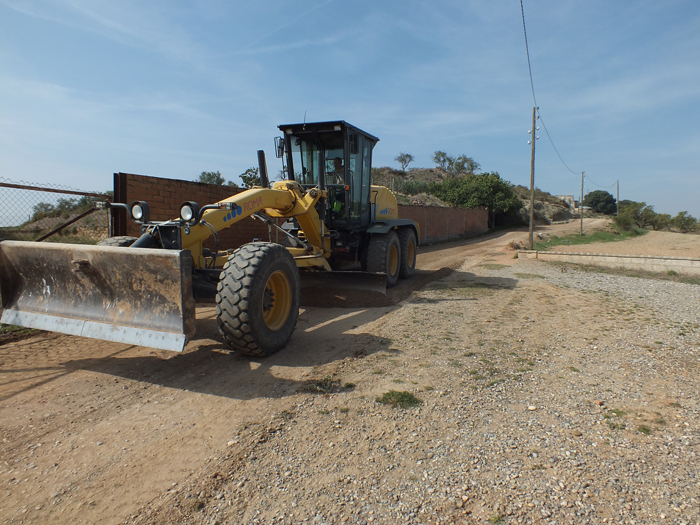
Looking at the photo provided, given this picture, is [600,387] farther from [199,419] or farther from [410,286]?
[410,286]


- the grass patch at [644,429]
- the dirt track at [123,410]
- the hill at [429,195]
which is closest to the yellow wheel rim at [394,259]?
the dirt track at [123,410]

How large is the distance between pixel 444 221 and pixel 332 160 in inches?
712

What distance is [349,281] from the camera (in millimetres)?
7629

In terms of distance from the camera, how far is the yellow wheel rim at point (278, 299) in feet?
15.6

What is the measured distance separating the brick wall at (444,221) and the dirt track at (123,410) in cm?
1548

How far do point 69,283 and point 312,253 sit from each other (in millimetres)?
3718

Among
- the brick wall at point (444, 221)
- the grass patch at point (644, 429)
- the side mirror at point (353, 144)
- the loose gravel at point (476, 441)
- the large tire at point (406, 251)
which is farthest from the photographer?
the brick wall at point (444, 221)

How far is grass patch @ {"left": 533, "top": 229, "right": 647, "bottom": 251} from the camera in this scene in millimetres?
22062

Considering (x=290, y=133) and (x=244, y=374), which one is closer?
(x=244, y=374)

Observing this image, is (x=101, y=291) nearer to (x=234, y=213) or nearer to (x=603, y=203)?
(x=234, y=213)

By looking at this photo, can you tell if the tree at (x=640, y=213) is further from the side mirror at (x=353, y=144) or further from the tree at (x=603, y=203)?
the tree at (x=603, y=203)

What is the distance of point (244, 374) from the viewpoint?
13.4ft

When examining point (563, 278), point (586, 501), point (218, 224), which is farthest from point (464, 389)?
point (563, 278)

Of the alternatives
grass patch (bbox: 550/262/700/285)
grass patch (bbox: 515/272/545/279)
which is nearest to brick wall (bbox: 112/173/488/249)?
grass patch (bbox: 515/272/545/279)
